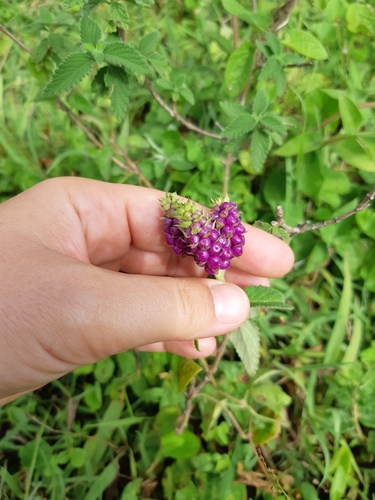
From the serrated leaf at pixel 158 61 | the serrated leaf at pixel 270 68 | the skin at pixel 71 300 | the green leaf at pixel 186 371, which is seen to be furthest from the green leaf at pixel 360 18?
the green leaf at pixel 186 371

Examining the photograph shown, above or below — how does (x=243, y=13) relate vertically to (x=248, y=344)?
above

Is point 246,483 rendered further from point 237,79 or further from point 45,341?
point 237,79

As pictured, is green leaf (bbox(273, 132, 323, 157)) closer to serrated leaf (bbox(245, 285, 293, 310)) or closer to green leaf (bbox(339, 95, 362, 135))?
green leaf (bbox(339, 95, 362, 135))

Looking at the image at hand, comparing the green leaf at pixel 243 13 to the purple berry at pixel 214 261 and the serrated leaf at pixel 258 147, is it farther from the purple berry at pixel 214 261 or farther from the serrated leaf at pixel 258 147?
the purple berry at pixel 214 261

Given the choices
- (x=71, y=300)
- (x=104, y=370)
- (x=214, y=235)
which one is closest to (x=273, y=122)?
(x=214, y=235)

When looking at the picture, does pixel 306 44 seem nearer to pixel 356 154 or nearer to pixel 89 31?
pixel 356 154
